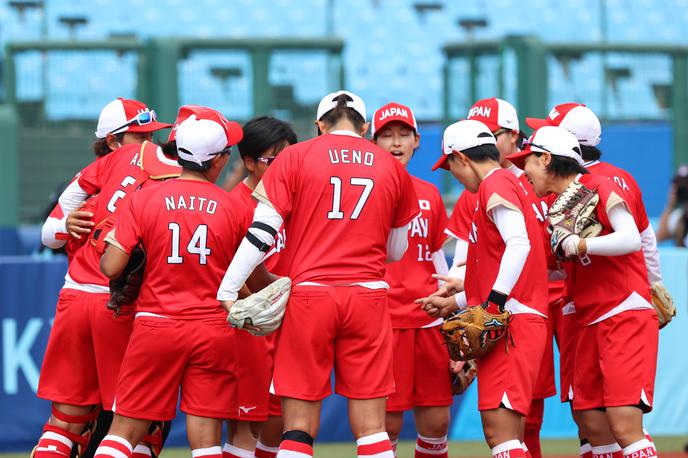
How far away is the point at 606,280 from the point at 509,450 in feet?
3.80

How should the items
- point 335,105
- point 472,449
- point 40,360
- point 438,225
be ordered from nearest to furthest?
point 335,105 < point 438,225 < point 40,360 < point 472,449

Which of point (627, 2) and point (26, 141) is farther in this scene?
point (627, 2)

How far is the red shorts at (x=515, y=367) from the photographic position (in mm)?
5770

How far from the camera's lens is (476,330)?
574 centimetres

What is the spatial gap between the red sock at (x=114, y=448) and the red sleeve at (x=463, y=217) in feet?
8.00

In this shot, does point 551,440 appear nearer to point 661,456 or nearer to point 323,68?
point 661,456

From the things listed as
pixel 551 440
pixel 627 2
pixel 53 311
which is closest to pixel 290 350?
pixel 53 311

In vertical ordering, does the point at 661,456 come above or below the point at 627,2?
below

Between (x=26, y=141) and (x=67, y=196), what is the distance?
8695 mm

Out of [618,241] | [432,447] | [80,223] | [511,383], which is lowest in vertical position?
[432,447]

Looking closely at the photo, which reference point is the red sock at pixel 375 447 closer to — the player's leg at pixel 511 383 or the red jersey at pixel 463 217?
the player's leg at pixel 511 383

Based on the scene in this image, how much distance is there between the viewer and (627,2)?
19328mm

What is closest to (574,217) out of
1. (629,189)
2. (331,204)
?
(629,189)

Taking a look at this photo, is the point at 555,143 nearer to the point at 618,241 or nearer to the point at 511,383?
the point at 618,241
